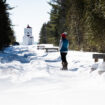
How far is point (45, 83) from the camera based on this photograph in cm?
689

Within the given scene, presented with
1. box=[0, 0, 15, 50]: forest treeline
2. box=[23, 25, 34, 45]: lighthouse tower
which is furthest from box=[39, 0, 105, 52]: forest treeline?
box=[23, 25, 34, 45]: lighthouse tower

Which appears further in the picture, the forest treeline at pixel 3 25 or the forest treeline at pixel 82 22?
the forest treeline at pixel 3 25

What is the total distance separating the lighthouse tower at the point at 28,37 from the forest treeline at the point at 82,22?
304ft

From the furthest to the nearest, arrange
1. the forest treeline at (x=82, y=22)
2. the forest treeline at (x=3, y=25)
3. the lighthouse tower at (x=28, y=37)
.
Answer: the lighthouse tower at (x=28, y=37) < the forest treeline at (x=3, y=25) < the forest treeline at (x=82, y=22)

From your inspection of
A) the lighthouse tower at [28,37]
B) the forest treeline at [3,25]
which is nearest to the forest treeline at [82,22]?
the forest treeline at [3,25]

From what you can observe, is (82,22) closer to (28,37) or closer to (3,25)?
(3,25)

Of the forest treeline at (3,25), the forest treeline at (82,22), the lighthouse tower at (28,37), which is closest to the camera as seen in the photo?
the forest treeline at (82,22)

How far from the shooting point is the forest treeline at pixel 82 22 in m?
22.2

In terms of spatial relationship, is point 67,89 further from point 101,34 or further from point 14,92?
point 101,34

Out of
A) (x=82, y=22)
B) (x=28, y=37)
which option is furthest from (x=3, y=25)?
(x=28, y=37)

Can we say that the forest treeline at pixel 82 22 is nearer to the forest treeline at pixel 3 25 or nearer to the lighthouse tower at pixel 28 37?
the forest treeline at pixel 3 25

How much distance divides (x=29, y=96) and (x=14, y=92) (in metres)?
0.66

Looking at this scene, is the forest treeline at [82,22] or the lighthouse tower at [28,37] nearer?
the forest treeline at [82,22]

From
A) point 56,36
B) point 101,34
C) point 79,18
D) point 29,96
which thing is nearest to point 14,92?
point 29,96
